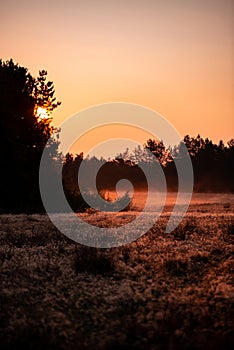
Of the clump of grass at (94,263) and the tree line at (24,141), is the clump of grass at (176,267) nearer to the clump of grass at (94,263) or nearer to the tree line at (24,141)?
the clump of grass at (94,263)

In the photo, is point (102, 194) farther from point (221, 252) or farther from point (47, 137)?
point (221, 252)

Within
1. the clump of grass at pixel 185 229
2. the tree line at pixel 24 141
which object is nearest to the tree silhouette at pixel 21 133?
the tree line at pixel 24 141

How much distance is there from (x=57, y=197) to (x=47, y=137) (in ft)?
15.4

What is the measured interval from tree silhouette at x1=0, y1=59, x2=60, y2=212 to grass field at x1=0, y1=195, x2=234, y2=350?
58.5ft

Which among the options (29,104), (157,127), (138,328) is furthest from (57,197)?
(138,328)

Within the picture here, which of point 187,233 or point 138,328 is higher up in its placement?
point 187,233

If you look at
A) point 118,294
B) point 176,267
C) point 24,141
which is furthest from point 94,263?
point 24,141

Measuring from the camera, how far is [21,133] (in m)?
36.1

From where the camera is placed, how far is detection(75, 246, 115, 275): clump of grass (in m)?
12.9

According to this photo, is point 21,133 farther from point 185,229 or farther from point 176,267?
point 176,267

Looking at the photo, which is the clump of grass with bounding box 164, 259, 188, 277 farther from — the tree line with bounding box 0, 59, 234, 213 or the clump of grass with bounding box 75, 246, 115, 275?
the tree line with bounding box 0, 59, 234, 213

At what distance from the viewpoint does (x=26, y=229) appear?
20094 millimetres

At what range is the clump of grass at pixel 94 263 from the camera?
12.9 meters

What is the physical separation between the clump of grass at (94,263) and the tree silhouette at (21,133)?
20130 millimetres
